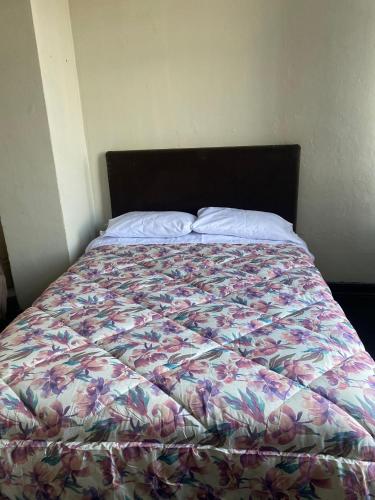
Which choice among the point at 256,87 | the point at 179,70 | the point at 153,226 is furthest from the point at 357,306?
the point at 179,70

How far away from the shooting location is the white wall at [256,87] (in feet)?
8.02

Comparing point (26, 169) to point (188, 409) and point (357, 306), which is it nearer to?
point (188, 409)

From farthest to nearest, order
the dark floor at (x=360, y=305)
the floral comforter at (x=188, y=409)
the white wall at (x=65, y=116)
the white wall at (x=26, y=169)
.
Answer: the dark floor at (x=360, y=305) < the white wall at (x=65, y=116) < the white wall at (x=26, y=169) < the floral comforter at (x=188, y=409)

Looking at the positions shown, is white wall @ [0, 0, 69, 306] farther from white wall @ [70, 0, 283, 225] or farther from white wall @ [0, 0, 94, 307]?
white wall @ [70, 0, 283, 225]

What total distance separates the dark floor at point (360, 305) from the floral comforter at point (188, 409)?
1042 mm

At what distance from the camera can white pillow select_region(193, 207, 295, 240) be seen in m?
2.41

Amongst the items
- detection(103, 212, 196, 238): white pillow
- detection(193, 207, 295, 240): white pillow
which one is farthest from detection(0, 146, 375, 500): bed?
detection(103, 212, 196, 238): white pillow

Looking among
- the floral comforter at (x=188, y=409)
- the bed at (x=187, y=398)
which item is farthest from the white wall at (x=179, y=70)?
the floral comforter at (x=188, y=409)

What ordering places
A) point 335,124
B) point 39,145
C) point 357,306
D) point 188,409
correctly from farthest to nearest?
point 357,306
point 335,124
point 39,145
point 188,409

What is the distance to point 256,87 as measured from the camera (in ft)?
8.50

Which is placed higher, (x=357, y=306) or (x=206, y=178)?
(x=206, y=178)

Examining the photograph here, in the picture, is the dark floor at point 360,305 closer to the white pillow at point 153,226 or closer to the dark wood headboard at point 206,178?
the dark wood headboard at point 206,178

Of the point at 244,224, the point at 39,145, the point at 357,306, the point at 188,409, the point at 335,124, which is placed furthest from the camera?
the point at 357,306

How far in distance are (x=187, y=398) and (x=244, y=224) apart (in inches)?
60.2
